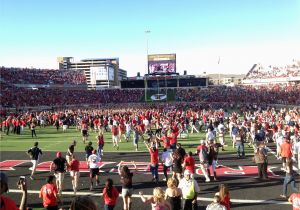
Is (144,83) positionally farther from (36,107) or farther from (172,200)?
(172,200)

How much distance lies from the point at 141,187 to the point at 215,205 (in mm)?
7347

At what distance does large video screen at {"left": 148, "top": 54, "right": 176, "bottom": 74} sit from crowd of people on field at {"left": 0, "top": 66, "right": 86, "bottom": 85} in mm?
26743

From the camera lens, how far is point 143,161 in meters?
18.6

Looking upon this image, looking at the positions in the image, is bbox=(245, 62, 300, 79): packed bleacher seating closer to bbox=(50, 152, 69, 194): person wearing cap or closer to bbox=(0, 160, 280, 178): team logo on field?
bbox=(0, 160, 280, 178): team logo on field

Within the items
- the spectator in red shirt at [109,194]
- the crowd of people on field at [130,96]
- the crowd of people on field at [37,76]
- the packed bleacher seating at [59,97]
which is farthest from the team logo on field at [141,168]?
the crowd of people on field at [37,76]

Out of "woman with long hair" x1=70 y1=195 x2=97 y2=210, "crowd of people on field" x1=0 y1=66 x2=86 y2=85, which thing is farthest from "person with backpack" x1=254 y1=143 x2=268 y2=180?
"crowd of people on field" x1=0 y1=66 x2=86 y2=85

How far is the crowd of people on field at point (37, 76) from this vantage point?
73938 mm

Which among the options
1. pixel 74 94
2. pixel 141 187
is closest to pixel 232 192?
pixel 141 187

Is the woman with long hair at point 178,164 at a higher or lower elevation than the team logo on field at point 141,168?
higher

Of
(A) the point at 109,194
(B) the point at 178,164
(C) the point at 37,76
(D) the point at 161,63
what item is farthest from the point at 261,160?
(C) the point at 37,76

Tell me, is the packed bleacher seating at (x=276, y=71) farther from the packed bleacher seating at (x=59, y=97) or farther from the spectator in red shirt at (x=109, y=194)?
the spectator in red shirt at (x=109, y=194)

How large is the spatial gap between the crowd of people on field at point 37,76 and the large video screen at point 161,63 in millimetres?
26743

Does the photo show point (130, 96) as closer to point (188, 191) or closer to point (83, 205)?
point (188, 191)

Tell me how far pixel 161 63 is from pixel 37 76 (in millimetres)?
31869
